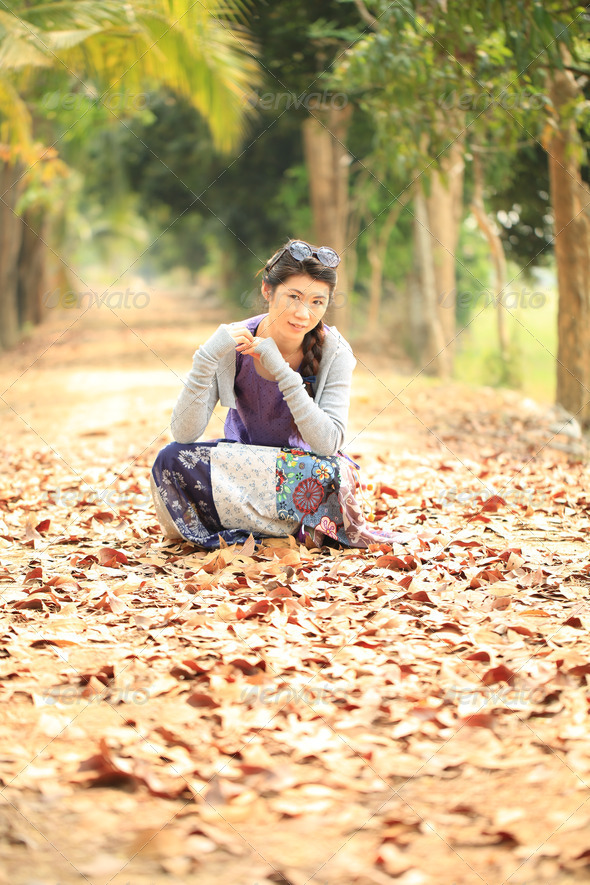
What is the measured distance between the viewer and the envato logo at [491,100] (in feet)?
23.9

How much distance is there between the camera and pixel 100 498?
16.9 feet

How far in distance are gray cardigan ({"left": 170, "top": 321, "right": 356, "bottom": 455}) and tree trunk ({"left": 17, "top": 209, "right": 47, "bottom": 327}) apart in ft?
45.5

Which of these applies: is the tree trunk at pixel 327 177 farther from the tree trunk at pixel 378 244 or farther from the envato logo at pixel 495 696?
the envato logo at pixel 495 696

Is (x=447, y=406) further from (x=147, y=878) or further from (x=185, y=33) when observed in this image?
(x=147, y=878)

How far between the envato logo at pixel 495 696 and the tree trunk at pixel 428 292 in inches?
406

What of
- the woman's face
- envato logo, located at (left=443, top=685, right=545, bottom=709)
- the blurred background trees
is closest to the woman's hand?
the woman's face

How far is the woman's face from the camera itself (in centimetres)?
379

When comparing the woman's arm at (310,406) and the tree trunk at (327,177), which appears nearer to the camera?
the woman's arm at (310,406)

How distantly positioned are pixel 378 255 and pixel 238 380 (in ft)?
39.8

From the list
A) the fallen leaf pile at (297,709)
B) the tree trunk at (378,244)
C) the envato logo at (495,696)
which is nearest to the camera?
the fallen leaf pile at (297,709)

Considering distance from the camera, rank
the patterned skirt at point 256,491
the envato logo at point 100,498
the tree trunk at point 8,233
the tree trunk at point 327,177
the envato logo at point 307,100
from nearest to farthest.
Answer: the patterned skirt at point 256,491 → the envato logo at point 100,498 → the envato logo at point 307,100 → the tree trunk at point 8,233 → the tree trunk at point 327,177

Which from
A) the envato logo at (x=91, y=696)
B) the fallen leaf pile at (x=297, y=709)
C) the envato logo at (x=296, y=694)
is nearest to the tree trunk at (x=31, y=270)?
the fallen leaf pile at (x=297, y=709)

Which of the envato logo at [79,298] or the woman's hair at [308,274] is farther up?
the envato logo at [79,298]

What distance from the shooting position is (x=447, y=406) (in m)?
9.61
